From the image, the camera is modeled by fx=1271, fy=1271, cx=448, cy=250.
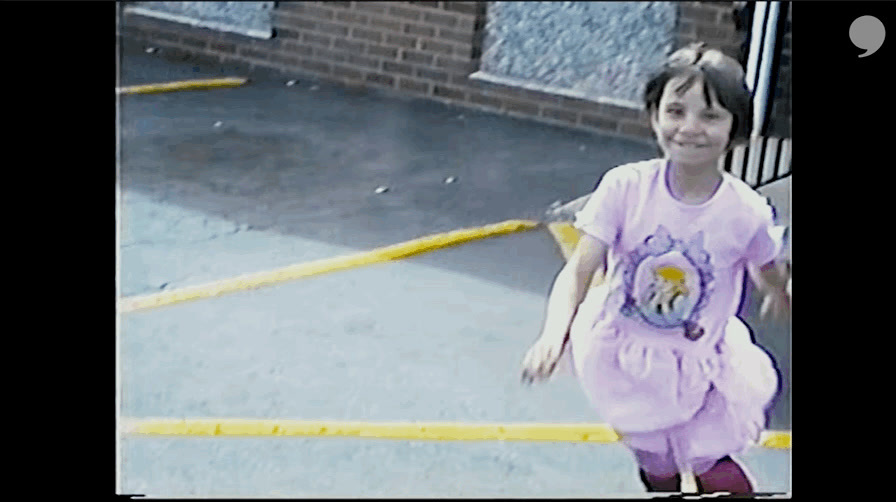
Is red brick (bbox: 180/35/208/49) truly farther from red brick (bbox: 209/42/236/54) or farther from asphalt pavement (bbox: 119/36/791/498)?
asphalt pavement (bbox: 119/36/791/498)

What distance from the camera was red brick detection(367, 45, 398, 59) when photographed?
388 centimetres

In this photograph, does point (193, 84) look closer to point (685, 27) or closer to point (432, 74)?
point (432, 74)

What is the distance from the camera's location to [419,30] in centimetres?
383

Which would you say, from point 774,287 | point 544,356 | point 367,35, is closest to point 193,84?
point 367,35

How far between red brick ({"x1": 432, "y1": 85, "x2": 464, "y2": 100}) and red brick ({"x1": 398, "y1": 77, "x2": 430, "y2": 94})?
43mm

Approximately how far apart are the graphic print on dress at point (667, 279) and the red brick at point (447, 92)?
8.89ft

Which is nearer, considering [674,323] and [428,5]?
[674,323]

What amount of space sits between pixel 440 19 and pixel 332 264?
1.71 m

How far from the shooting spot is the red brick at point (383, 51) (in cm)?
388

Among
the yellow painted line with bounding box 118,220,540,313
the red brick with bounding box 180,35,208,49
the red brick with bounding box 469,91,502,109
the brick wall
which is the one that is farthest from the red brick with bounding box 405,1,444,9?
the yellow painted line with bounding box 118,220,540,313

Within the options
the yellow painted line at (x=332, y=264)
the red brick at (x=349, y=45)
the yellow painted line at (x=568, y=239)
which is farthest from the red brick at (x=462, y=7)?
the yellow painted line at (x=568, y=239)
